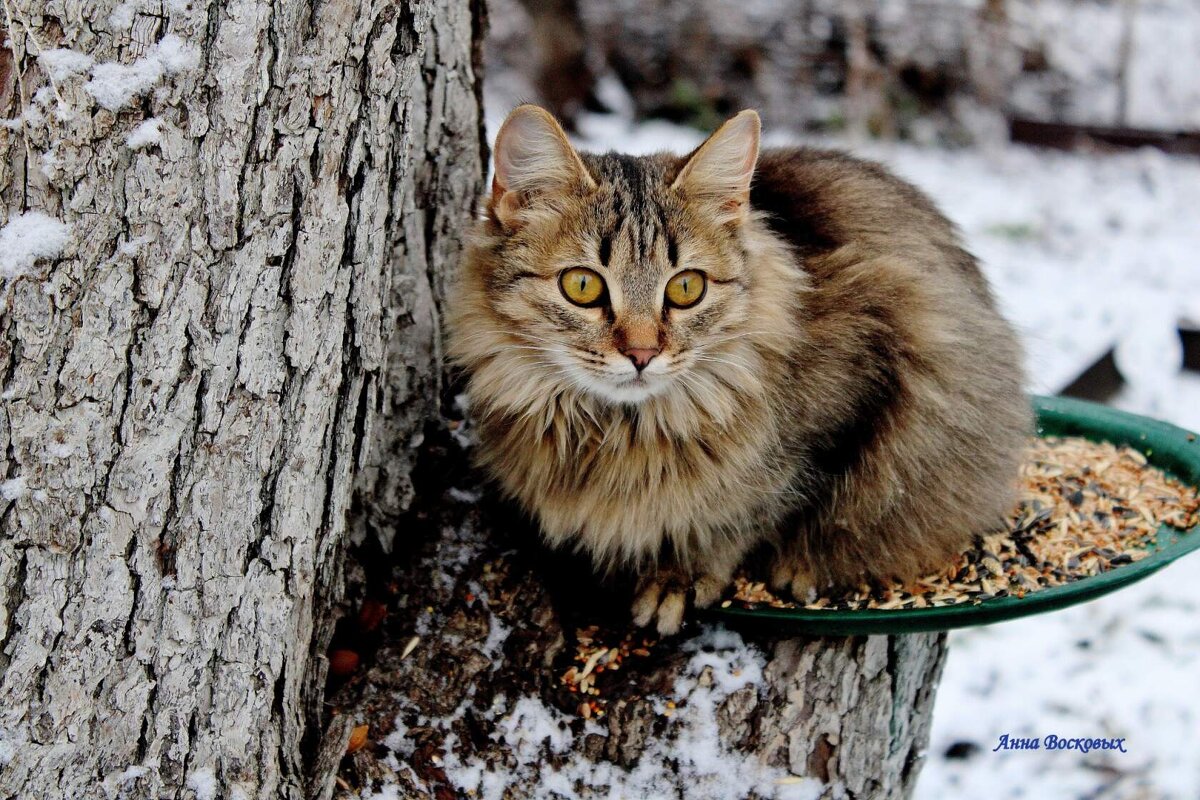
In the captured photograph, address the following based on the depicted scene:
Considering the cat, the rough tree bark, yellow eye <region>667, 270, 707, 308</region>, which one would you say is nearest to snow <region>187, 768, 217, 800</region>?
the rough tree bark

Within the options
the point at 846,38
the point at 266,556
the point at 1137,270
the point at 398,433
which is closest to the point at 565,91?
the point at 846,38

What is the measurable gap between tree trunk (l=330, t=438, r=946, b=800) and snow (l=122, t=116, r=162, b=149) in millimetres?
1006

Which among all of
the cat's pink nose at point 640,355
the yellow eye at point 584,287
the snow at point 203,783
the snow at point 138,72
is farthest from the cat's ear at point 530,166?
the snow at point 203,783

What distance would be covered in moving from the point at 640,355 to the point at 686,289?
21 centimetres

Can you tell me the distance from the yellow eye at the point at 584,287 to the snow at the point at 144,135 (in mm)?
792

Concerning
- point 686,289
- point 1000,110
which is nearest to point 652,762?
point 686,289

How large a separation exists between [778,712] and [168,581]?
1.17 m

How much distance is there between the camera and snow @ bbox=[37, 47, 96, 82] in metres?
1.48

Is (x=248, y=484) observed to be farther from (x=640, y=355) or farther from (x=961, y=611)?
(x=961, y=611)

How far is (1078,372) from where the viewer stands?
5.05 metres

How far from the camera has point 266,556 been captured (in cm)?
179

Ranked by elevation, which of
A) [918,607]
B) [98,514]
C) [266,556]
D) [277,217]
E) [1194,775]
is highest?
[277,217]

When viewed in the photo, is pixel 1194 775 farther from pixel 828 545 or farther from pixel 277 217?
pixel 277 217

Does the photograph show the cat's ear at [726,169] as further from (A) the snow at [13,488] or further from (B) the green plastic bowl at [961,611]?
(A) the snow at [13,488]
